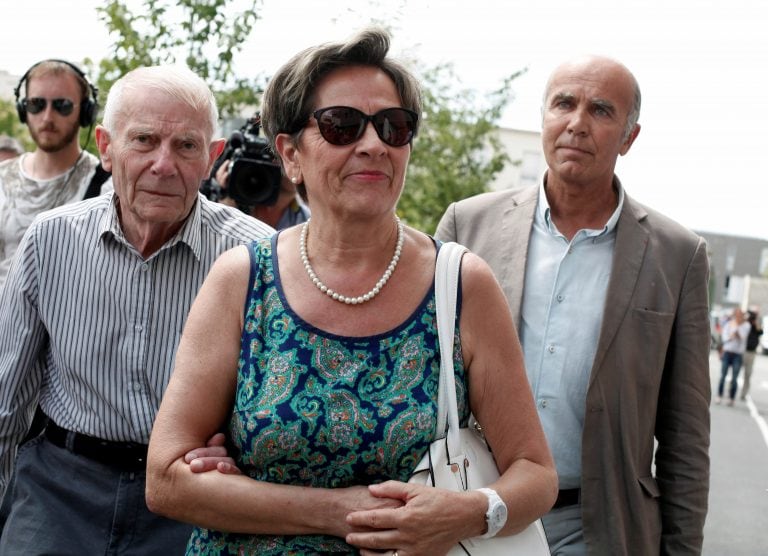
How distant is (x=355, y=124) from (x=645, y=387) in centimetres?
181

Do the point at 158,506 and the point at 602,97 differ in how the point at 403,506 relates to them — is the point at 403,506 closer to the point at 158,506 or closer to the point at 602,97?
the point at 158,506

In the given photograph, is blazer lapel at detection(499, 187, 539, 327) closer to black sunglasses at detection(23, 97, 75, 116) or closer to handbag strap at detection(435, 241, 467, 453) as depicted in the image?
handbag strap at detection(435, 241, 467, 453)

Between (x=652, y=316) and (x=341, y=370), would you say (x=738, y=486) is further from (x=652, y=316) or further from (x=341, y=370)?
(x=341, y=370)

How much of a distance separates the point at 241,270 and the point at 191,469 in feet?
1.68

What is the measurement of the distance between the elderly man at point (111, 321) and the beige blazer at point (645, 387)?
1346mm

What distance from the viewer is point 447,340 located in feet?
8.48

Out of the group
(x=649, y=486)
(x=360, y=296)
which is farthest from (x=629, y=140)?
(x=360, y=296)

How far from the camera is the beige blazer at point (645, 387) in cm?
382

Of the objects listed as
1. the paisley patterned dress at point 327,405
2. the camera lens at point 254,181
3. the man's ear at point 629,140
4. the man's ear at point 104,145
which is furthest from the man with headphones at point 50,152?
the paisley patterned dress at point 327,405

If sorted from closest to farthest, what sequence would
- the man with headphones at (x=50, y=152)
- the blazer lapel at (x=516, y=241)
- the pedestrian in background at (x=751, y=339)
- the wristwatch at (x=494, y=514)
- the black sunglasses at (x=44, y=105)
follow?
the wristwatch at (x=494, y=514), the blazer lapel at (x=516, y=241), the man with headphones at (x=50, y=152), the black sunglasses at (x=44, y=105), the pedestrian in background at (x=751, y=339)

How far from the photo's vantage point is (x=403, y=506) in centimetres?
245

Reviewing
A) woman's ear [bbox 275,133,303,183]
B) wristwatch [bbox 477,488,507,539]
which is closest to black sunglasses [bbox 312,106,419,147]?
woman's ear [bbox 275,133,303,183]

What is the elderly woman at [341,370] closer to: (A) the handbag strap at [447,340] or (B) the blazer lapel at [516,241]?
(A) the handbag strap at [447,340]

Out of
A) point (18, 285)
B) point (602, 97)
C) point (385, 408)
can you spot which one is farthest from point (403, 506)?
point (602, 97)
